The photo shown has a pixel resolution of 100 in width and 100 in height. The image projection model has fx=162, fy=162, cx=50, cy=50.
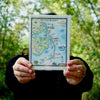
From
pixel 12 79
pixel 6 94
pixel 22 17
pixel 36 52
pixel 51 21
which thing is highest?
pixel 22 17

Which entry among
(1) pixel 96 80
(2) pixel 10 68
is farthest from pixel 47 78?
(1) pixel 96 80

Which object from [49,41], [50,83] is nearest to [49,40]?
[49,41]

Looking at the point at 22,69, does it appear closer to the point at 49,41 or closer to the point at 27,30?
the point at 49,41

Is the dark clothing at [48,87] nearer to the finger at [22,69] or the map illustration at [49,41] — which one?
the finger at [22,69]

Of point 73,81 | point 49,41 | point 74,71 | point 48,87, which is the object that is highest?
point 49,41

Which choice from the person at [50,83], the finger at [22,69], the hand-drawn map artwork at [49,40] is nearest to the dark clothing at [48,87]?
the person at [50,83]

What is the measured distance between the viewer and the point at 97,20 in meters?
5.81

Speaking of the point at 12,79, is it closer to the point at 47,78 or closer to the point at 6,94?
the point at 47,78

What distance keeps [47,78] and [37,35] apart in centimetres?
58

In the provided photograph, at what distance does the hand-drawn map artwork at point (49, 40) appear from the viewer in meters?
1.47

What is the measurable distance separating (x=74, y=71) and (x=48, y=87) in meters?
0.49

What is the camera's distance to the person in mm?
1485

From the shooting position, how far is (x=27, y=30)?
498cm

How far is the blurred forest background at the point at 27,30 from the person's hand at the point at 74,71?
102 inches
